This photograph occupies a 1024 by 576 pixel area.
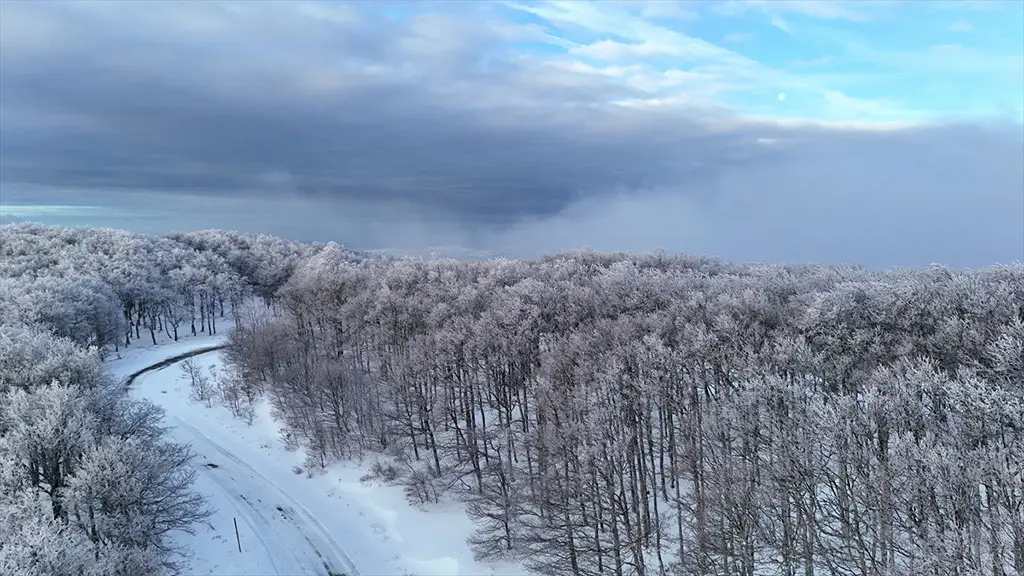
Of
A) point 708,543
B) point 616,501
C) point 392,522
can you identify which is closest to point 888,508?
point 708,543

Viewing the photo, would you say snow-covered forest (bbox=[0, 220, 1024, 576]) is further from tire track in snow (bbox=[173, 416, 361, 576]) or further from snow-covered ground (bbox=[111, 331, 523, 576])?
tire track in snow (bbox=[173, 416, 361, 576])

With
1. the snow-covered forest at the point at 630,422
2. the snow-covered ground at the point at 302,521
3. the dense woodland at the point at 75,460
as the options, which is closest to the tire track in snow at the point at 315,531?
the snow-covered ground at the point at 302,521

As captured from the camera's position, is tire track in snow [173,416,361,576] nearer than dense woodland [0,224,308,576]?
No

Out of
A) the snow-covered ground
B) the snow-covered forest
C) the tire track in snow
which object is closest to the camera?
the snow-covered forest

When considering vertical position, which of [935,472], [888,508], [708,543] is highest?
[935,472]

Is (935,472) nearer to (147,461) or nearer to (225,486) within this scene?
(147,461)

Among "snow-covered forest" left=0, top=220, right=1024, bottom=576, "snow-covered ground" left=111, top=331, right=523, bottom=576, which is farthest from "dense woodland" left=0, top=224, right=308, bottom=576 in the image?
"snow-covered ground" left=111, top=331, right=523, bottom=576

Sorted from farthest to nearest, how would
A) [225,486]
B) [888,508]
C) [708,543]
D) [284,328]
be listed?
1. [284,328]
2. [225,486]
3. [708,543]
4. [888,508]
